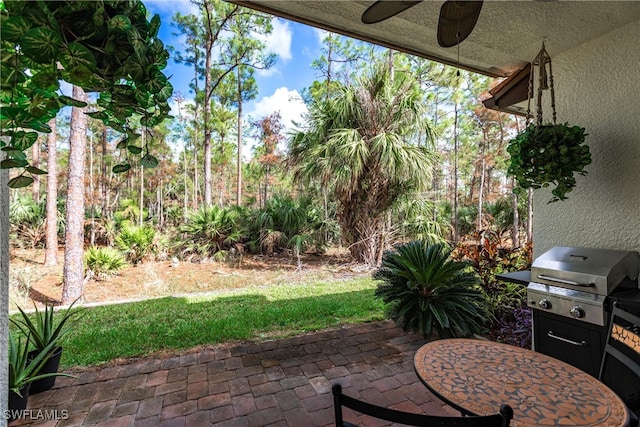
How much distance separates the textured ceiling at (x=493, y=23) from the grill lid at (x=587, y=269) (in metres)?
1.44

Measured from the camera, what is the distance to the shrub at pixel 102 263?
5.63m

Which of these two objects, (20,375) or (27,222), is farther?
(27,222)

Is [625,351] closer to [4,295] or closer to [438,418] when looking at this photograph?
[438,418]

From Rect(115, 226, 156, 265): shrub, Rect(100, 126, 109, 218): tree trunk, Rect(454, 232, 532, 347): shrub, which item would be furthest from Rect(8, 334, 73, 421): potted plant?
Rect(100, 126, 109, 218): tree trunk

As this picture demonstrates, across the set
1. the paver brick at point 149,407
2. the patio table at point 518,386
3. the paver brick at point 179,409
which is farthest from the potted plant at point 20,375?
the patio table at point 518,386

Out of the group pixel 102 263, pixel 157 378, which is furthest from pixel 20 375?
pixel 102 263

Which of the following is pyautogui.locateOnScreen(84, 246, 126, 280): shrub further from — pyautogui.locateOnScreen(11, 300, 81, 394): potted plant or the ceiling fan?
the ceiling fan

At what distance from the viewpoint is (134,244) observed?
267 inches

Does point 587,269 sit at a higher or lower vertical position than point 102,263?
higher

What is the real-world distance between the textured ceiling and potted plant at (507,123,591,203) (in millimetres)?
699

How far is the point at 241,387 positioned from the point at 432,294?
1823mm

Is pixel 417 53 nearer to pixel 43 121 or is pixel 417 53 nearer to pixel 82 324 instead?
pixel 43 121

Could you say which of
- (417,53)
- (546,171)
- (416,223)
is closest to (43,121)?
(546,171)

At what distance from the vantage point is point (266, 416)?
178cm
